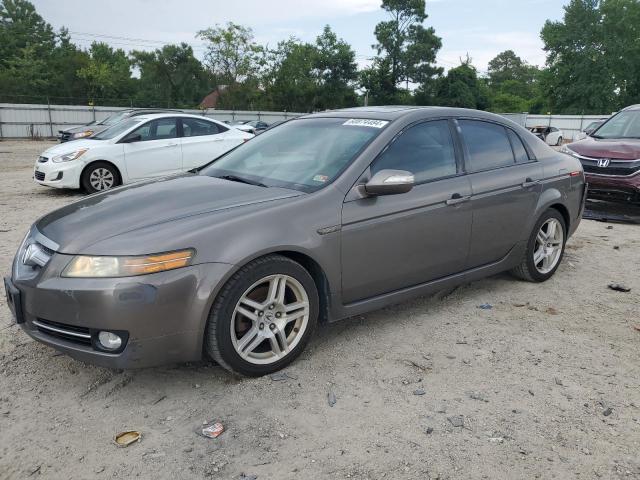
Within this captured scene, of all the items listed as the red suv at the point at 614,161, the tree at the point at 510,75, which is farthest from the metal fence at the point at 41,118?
the tree at the point at 510,75

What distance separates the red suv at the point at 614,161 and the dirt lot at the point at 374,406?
4.43 metres

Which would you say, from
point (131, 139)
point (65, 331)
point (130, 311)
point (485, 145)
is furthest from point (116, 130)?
point (130, 311)

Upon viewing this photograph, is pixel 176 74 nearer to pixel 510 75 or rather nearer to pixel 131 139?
pixel 131 139

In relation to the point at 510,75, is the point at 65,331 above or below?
below

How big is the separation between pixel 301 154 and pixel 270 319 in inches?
51.7

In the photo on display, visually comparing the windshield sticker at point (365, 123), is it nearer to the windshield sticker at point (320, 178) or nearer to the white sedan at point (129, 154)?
the windshield sticker at point (320, 178)

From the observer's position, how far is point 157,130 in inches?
407

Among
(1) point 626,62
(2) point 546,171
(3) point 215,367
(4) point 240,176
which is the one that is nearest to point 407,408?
(3) point 215,367

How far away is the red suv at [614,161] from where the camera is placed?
8016 millimetres

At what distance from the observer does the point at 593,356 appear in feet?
12.0

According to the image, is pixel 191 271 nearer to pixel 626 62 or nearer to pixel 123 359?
pixel 123 359

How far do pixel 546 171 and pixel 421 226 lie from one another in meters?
1.77

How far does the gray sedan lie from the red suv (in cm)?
391

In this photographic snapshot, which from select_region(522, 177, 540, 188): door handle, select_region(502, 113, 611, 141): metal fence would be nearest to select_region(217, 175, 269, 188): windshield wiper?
select_region(522, 177, 540, 188): door handle
